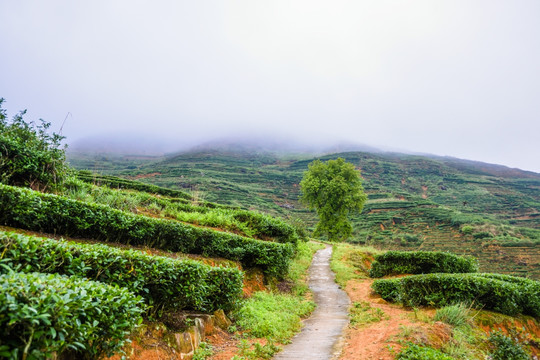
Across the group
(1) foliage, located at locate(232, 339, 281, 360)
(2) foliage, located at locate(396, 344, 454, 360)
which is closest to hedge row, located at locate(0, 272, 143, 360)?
(1) foliage, located at locate(232, 339, 281, 360)

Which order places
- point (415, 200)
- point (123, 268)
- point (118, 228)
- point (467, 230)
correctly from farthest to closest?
point (415, 200) → point (467, 230) → point (118, 228) → point (123, 268)

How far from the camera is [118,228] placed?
7707 mm

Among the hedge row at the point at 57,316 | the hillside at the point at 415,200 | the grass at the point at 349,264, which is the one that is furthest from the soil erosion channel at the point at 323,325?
the hillside at the point at 415,200

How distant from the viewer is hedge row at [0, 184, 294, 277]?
6.24m

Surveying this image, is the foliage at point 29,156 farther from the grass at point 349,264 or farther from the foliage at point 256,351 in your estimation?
the grass at point 349,264

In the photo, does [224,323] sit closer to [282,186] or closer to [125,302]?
[125,302]

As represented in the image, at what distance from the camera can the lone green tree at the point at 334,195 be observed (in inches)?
1379

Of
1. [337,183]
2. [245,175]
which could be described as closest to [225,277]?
[337,183]

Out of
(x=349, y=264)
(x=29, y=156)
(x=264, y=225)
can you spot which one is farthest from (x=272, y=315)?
(x=349, y=264)

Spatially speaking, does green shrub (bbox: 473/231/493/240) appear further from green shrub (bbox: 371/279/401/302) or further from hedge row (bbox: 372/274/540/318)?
green shrub (bbox: 371/279/401/302)

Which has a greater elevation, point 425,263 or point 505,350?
point 505,350

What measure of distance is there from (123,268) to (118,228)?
144 inches

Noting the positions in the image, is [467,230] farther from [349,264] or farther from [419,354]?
[419,354]

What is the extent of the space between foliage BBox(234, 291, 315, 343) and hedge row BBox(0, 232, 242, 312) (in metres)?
1.31
